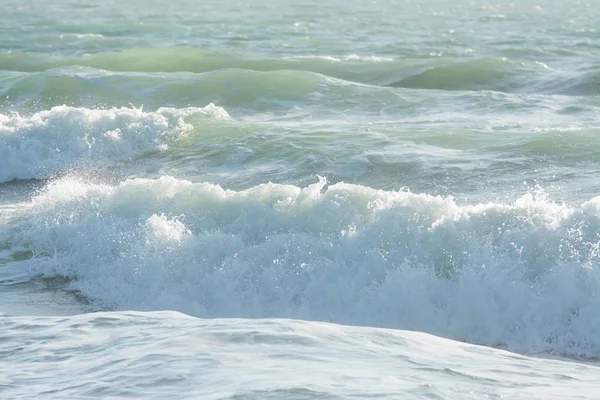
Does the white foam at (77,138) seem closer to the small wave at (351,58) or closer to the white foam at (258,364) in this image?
the white foam at (258,364)

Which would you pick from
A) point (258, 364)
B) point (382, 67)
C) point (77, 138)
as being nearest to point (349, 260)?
Result: point (258, 364)

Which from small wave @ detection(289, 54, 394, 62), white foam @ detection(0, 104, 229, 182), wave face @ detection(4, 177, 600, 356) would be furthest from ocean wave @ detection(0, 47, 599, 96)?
wave face @ detection(4, 177, 600, 356)

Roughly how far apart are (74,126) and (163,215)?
6.19 m

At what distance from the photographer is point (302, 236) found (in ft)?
30.1

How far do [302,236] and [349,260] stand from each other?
57cm

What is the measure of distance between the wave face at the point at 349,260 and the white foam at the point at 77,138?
14.7 feet

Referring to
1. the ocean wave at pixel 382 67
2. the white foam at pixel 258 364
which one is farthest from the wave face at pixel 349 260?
the ocean wave at pixel 382 67

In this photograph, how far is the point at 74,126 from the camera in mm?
15648

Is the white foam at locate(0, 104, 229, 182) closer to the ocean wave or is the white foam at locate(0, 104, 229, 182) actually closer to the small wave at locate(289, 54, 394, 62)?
the ocean wave

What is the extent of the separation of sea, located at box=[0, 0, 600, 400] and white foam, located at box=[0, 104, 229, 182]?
38 millimetres

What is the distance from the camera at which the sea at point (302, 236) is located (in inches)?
221

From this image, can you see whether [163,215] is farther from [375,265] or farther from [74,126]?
[74,126]

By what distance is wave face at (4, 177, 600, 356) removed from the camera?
7930mm

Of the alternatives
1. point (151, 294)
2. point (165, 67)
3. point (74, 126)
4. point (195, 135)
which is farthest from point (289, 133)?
point (165, 67)
